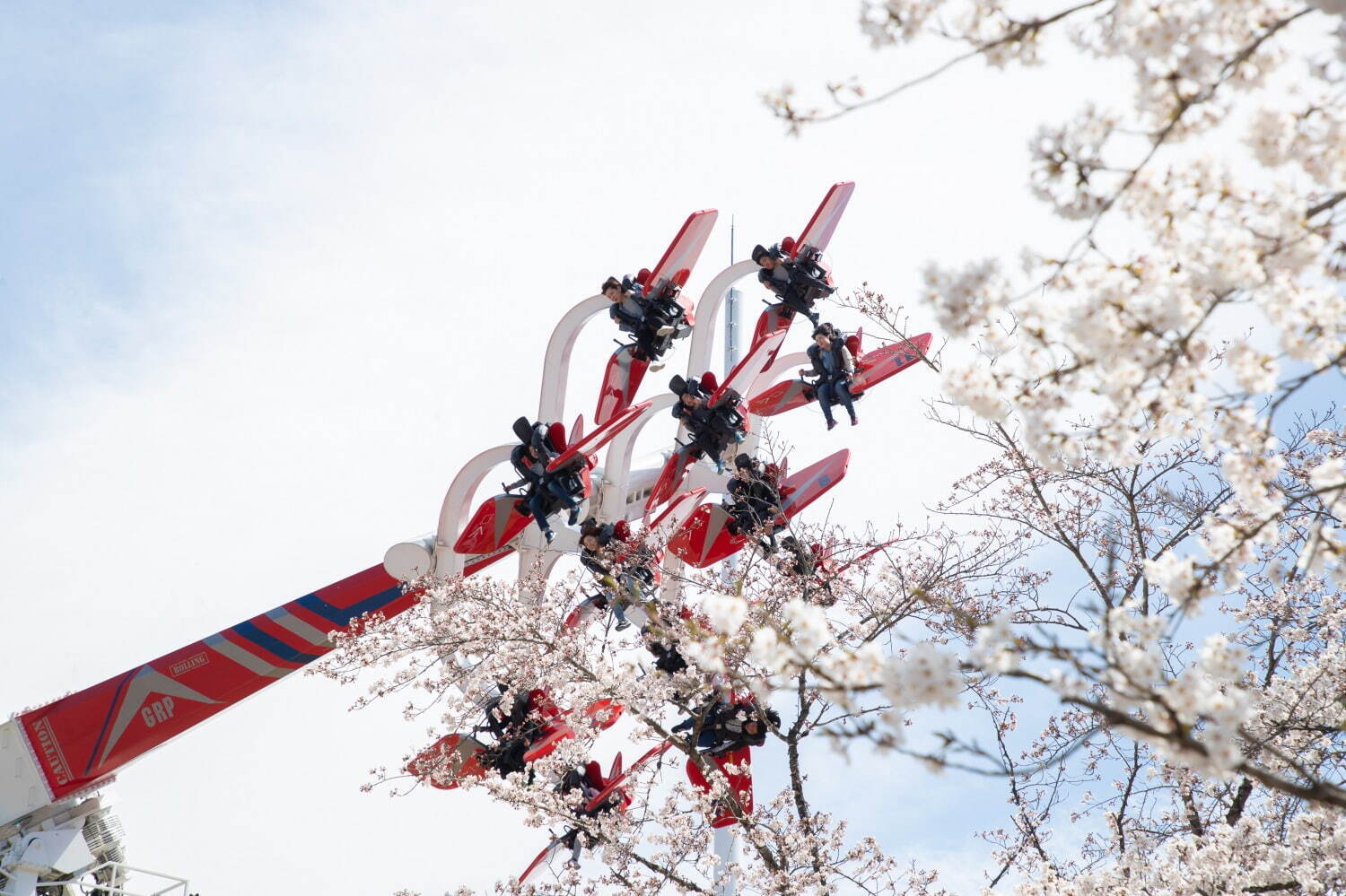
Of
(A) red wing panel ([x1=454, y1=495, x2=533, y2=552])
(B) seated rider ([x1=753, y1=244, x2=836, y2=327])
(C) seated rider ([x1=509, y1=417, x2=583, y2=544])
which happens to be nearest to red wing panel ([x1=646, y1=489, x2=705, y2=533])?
(C) seated rider ([x1=509, y1=417, x2=583, y2=544])

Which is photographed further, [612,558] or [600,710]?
[612,558]

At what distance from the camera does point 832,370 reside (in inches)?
504

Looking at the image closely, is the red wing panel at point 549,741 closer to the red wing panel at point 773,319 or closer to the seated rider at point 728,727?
the seated rider at point 728,727

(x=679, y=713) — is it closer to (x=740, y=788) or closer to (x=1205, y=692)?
(x=740, y=788)

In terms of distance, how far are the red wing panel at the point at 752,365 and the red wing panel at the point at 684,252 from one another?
3.19ft

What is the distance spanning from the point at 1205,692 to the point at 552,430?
9026mm

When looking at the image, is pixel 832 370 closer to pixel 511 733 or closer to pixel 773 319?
pixel 773 319

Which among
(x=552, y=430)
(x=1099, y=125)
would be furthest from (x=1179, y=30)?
(x=552, y=430)

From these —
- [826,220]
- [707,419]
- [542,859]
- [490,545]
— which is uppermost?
[826,220]

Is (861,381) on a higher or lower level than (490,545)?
higher

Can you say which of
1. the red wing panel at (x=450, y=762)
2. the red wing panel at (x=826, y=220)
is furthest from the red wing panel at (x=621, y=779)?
the red wing panel at (x=826, y=220)

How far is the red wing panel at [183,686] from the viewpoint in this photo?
507 inches

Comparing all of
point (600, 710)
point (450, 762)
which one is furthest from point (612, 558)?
point (450, 762)

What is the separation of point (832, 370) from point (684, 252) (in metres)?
2.06
